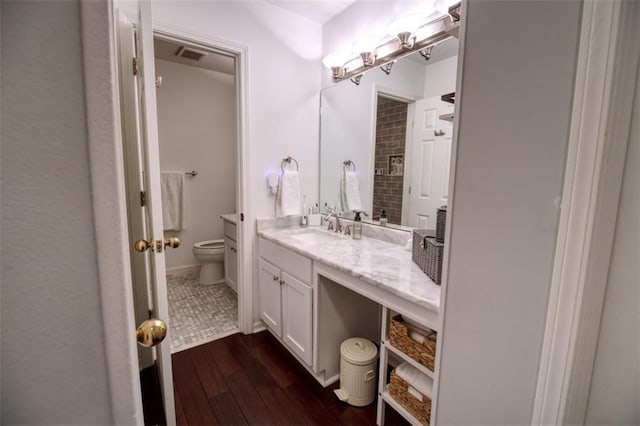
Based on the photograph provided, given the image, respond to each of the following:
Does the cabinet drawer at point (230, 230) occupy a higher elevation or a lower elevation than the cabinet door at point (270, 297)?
higher

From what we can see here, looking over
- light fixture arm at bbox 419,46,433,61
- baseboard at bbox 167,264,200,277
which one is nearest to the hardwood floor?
baseboard at bbox 167,264,200,277

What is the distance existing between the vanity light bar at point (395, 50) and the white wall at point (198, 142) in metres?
1.73

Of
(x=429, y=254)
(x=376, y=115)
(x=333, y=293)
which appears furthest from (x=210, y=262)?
(x=429, y=254)

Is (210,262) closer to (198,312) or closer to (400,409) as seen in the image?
(198,312)

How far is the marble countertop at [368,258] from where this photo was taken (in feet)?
3.87

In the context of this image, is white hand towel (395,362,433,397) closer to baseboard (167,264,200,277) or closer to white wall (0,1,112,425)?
white wall (0,1,112,425)

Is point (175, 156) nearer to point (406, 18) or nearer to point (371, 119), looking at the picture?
point (371, 119)

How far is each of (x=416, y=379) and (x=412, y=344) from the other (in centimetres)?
19

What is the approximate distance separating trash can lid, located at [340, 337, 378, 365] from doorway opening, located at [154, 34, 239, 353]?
1.51 m

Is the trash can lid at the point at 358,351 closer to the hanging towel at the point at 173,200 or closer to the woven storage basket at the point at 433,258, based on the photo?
the woven storage basket at the point at 433,258

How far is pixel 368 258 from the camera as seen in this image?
5.37ft

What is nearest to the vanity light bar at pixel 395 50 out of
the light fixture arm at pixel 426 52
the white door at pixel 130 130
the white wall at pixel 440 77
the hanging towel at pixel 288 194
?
the light fixture arm at pixel 426 52

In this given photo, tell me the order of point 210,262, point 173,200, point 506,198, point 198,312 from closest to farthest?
point 506,198 < point 198,312 < point 210,262 < point 173,200

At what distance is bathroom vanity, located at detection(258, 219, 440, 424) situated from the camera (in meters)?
1.28
